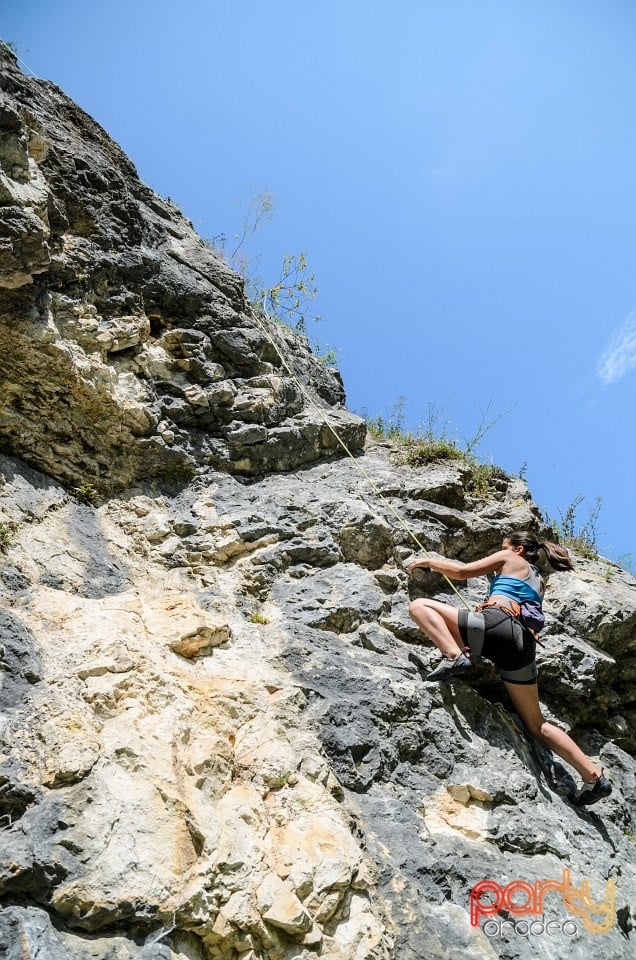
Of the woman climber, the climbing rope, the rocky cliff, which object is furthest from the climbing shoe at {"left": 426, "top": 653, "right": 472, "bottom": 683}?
the climbing rope

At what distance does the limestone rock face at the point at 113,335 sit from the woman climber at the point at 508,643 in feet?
6.89

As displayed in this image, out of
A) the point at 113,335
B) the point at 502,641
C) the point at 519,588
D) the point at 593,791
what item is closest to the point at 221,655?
the point at 502,641

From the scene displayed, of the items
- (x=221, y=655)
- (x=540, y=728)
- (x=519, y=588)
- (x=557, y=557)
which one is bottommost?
(x=221, y=655)

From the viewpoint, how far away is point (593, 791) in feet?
14.5

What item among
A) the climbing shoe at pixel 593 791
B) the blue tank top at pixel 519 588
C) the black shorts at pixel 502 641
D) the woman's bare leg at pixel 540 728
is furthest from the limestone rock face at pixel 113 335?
the climbing shoe at pixel 593 791

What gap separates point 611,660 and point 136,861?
14.0 feet

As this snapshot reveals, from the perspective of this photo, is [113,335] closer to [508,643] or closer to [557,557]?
[508,643]

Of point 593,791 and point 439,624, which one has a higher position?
point 439,624

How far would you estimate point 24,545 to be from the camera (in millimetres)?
4297

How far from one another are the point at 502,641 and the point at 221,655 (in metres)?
2.05

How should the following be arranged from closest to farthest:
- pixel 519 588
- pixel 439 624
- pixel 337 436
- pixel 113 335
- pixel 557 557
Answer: pixel 439 624
pixel 519 588
pixel 113 335
pixel 557 557
pixel 337 436

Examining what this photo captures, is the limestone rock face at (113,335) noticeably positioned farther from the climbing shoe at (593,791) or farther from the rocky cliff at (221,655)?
the climbing shoe at (593,791)

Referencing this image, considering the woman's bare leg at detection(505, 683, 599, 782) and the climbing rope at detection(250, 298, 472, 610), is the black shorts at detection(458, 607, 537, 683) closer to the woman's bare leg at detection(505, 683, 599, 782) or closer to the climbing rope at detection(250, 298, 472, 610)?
the woman's bare leg at detection(505, 683, 599, 782)

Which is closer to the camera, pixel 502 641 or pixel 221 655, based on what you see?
pixel 221 655
